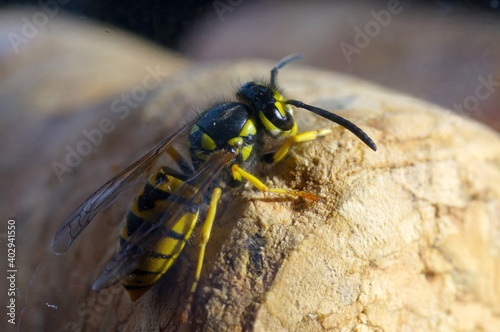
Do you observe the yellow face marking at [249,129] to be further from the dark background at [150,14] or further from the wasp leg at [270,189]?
the dark background at [150,14]

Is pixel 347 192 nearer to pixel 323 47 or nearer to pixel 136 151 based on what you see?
pixel 136 151

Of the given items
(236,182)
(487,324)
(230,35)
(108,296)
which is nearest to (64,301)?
(108,296)

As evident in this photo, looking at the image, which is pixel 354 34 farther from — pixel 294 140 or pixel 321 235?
pixel 321 235

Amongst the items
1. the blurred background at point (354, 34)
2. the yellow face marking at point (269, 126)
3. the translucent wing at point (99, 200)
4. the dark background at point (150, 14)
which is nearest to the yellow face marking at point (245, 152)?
the yellow face marking at point (269, 126)

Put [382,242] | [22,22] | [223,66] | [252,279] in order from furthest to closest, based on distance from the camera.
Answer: [22,22] < [223,66] < [382,242] < [252,279]

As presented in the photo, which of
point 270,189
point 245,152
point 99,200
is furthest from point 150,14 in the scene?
point 270,189
